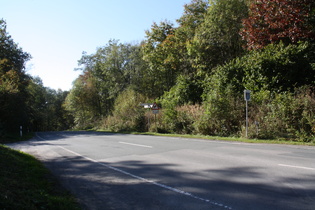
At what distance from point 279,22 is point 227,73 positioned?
5.55m

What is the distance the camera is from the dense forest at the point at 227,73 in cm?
1605

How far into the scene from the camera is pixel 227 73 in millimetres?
21609

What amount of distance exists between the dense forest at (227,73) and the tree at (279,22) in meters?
0.07

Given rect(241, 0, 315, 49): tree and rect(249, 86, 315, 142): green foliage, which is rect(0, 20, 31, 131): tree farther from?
rect(241, 0, 315, 49): tree

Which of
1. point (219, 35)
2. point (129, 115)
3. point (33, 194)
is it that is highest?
point (219, 35)

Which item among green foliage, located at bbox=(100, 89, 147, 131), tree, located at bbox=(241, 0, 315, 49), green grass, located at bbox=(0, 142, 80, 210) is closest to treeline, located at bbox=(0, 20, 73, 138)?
green foliage, located at bbox=(100, 89, 147, 131)

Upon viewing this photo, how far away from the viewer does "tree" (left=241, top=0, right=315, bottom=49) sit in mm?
18203

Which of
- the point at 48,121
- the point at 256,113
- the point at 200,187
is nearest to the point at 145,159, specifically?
the point at 200,187

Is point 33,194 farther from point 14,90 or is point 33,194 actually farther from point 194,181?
point 14,90

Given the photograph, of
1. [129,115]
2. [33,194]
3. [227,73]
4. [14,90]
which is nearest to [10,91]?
[14,90]

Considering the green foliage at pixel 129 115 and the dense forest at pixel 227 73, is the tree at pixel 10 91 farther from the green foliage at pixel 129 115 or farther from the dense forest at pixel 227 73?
the green foliage at pixel 129 115

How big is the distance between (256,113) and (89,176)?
13.0 m

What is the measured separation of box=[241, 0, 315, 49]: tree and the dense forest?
7cm

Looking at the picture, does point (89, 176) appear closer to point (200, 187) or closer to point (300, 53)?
point (200, 187)
